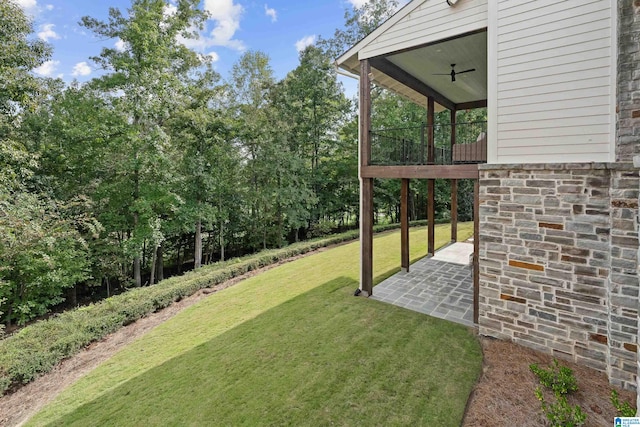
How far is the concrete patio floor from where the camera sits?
595 cm

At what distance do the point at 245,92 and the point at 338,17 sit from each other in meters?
8.12

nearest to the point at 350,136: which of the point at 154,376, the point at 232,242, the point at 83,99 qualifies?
the point at 232,242

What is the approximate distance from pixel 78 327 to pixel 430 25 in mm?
9194

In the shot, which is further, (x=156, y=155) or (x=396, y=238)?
(x=396, y=238)

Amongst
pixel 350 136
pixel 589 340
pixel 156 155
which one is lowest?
pixel 589 340

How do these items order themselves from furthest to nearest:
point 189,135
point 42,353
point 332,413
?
point 189,135 < point 42,353 < point 332,413

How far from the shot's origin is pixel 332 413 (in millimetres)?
3506

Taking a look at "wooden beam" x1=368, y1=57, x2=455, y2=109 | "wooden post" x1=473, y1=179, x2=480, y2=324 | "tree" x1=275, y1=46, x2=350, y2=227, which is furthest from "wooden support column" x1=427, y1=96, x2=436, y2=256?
"tree" x1=275, y1=46, x2=350, y2=227

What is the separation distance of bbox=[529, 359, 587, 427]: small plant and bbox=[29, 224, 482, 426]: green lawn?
74 centimetres

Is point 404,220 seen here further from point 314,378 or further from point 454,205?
point 314,378

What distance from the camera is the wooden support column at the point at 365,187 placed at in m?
6.32

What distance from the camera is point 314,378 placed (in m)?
4.13

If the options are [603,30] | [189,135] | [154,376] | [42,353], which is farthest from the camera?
[189,135]

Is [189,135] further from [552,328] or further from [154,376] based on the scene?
[552,328]
